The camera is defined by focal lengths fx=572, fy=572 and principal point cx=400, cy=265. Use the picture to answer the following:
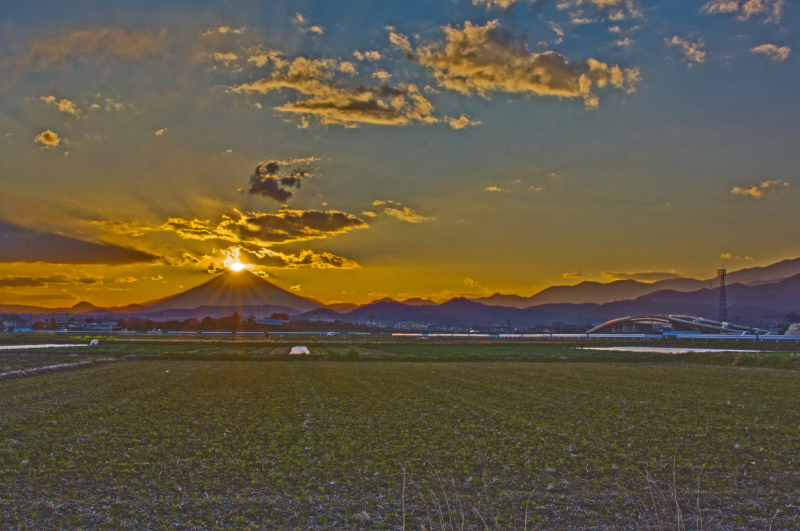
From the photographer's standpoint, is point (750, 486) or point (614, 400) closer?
point (750, 486)

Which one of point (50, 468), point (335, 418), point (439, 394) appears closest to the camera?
point (50, 468)

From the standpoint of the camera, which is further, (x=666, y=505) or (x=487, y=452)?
(x=487, y=452)

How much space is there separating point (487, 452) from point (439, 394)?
13781 millimetres

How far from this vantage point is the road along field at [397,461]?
10.1 m

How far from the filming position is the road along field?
10102 mm

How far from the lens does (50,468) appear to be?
13.1 m

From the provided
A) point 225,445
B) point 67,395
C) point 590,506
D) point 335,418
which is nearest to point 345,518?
point 590,506

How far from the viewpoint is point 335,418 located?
20391 mm

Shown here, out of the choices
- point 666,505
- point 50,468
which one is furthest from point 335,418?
point 666,505

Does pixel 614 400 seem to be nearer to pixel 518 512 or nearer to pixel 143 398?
pixel 518 512

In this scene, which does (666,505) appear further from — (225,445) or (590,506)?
(225,445)

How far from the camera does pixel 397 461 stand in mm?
13828

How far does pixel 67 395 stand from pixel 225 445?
1643cm

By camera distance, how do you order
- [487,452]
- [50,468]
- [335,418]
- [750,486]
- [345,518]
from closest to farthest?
1. [345,518]
2. [750,486]
3. [50,468]
4. [487,452]
5. [335,418]
